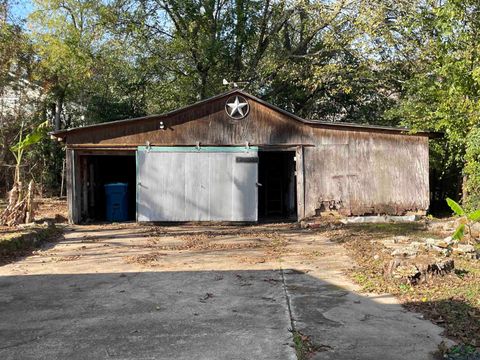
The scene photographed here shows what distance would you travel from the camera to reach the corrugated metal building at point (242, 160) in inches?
576

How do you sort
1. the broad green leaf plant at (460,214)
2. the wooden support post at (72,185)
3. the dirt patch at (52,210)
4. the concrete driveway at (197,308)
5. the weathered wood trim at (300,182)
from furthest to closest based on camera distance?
1. the dirt patch at (52,210)
2. the weathered wood trim at (300,182)
3. the wooden support post at (72,185)
4. the broad green leaf plant at (460,214)
5. the concrete driveway at (197,308)

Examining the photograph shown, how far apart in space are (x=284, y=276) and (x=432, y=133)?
9295mm

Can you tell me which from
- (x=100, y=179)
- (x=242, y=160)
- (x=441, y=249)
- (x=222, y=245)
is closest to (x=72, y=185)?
(x=100, y=179)

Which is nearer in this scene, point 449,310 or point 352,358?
point 352,358

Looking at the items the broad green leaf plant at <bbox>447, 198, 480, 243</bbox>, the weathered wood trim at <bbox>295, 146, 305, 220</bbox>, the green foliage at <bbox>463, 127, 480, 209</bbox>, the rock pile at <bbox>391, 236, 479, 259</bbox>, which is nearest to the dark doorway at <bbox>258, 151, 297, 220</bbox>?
the weathered wood trim at <bbox>295, 146, 305, 220</bbox>

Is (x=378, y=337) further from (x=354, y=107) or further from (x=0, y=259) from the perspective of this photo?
(x=354, y=107)

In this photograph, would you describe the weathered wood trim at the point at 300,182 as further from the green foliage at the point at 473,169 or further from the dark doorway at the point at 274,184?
the green foliage at the point at 473,169

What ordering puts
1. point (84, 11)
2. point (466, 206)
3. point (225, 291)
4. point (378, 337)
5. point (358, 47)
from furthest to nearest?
Answer: point (84, 11) → point (358, 47) → point (466, 206) → point (225, 291) → point (378, 337)

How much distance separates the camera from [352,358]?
4.29 m

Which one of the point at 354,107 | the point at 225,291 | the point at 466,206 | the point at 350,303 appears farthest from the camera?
the point at 354,107

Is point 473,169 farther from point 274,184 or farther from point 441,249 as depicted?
point 274,184

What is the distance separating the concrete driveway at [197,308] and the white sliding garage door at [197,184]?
4.35 metres

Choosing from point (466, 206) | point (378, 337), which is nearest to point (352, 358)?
point (378, 337)

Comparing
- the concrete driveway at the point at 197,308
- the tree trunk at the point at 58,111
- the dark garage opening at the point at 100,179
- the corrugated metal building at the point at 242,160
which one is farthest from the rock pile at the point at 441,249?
the tree trunk at the point at 58,111
